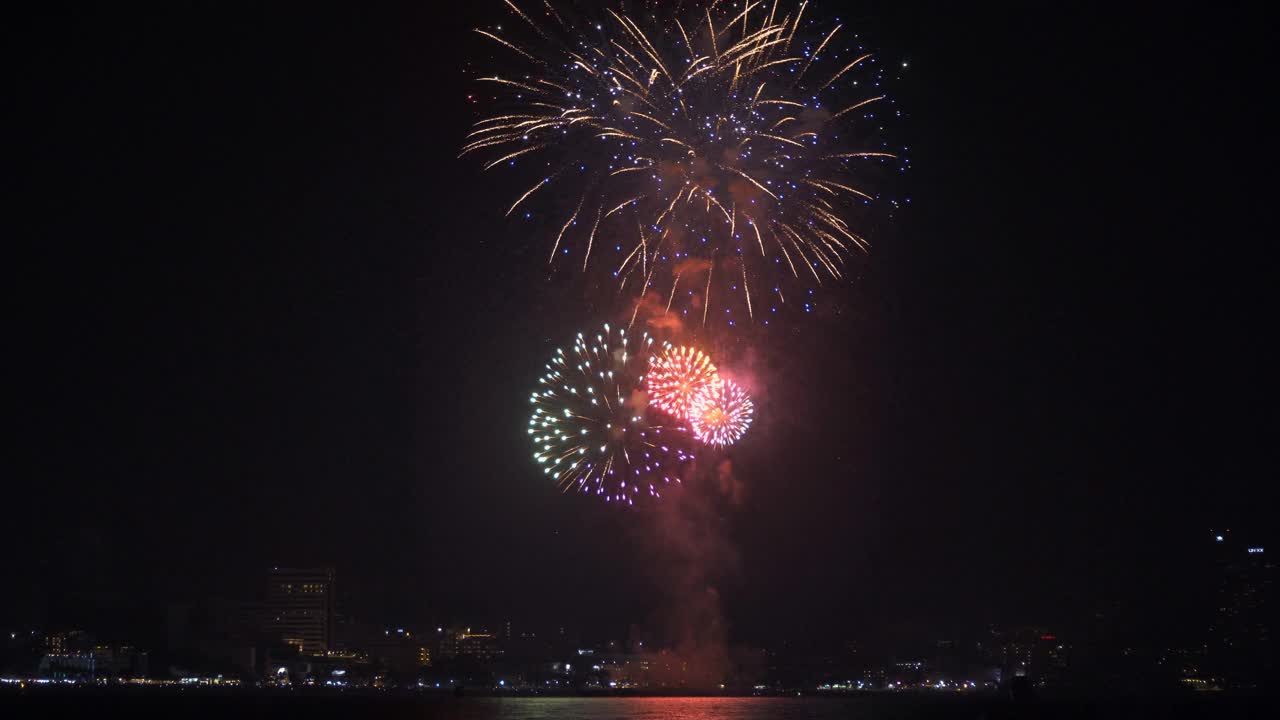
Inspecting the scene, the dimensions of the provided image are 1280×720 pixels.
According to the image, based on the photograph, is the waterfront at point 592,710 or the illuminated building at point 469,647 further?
the illuminated building at point 469,647

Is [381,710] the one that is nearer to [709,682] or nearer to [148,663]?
[709,682]

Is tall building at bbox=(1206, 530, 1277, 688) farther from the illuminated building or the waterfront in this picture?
the illuminated building

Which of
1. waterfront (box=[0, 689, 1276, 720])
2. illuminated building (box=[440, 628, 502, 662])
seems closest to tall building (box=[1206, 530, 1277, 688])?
waterfront (box=[0, 689, 1276, 720])

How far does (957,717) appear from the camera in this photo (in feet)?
310

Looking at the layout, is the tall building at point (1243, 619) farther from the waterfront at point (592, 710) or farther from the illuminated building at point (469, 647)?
the illuminated building at point (469, 647)

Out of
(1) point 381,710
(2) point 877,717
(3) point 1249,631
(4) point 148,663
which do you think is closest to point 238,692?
(4) point 148,663

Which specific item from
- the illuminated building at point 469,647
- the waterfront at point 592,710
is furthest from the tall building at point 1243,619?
the illuminated building at point 469,647

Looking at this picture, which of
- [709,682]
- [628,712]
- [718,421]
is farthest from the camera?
[709,682]

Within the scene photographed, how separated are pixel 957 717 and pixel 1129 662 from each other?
61.9 m

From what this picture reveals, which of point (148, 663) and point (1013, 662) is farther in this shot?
point (148, 663)

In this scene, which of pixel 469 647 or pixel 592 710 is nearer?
pixel 592 710

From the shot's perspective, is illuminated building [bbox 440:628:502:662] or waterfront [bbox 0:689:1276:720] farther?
illuminated building [bbox 440:628:502:662]

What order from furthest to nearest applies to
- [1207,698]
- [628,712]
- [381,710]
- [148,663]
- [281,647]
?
[281,647] < [148,663] < [1207,698] < [381,710] < [628,712]

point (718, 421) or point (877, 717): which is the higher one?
point (718, 421)
